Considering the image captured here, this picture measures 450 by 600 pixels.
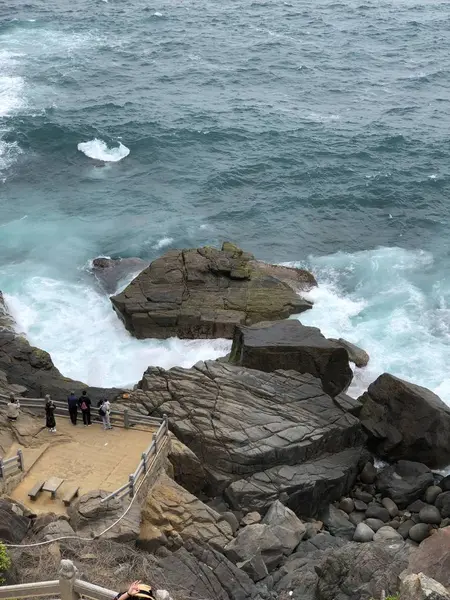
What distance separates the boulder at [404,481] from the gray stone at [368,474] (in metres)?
0.27

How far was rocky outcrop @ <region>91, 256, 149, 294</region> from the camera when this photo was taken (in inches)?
1960

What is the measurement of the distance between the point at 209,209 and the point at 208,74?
119 feet

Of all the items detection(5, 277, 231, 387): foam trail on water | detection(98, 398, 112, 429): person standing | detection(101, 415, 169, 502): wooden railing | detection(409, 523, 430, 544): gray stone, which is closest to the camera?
detection(101, 415, 169, 502): wooden railing

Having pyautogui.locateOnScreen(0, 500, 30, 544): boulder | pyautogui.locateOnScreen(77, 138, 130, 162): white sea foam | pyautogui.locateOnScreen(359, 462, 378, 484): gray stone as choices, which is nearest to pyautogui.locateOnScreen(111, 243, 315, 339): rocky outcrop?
pyautogui.locateOnScreen(359, 462, 378, 484): gray stone

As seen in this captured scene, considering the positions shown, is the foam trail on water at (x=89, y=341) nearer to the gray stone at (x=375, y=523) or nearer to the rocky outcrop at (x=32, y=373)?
the rocky outcrop at (x=32, y=373)

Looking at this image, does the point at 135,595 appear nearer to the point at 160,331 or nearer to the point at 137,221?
the point at 160,331

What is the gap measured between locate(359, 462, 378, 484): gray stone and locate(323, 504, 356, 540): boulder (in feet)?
9.28

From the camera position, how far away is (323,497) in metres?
32.0

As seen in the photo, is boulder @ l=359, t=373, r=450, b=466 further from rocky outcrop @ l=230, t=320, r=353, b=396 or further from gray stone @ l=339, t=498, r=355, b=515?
gray stone @ l=339, t=498, r=355, b=515

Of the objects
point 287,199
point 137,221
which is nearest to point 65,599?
point 137,221

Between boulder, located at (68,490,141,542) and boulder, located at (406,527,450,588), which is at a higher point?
boulder, located at (406,527,450,588)

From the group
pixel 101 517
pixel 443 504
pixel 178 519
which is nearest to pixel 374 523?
pixel 443 504

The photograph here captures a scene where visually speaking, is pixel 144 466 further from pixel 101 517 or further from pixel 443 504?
pixel 443 504

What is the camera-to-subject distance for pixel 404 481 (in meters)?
33.4
